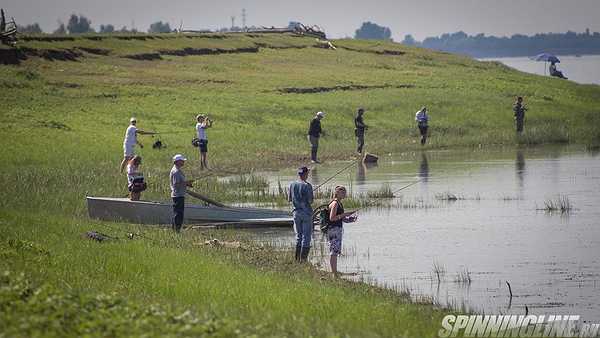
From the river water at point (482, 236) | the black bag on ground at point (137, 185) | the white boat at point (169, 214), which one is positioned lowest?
the river water at point (482, 236)

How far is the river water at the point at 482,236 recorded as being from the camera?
66.8 feet

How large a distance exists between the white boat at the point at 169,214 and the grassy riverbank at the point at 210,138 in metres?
1.13

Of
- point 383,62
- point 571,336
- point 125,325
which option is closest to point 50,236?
point 125,325

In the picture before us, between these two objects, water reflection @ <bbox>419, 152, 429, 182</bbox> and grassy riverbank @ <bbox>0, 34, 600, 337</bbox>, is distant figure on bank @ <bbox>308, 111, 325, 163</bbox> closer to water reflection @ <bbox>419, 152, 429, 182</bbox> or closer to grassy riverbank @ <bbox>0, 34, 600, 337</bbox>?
grassy riverbank @ <bbox>0, 34, 600, 337</bbox>

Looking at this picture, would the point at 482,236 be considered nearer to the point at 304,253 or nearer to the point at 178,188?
the point at 304,253

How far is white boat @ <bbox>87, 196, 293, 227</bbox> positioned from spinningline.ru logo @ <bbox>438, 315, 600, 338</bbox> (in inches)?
418

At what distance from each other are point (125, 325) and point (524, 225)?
1697cm

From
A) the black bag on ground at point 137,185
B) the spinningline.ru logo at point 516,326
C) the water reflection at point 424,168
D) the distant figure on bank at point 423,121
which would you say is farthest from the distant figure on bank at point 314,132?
the spinningline.ru logo at point 516,326

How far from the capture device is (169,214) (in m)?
27.1

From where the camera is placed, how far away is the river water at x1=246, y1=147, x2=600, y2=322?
20.4 m

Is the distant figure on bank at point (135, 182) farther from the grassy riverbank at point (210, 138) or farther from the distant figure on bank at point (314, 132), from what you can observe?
the distant figure on bank at point (314, 132)

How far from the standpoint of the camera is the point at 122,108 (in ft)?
183

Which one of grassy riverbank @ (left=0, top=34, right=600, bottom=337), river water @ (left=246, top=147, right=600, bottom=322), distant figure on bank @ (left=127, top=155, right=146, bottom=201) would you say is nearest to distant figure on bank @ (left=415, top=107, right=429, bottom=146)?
grassy riverbank @ (left=0, top=34, right=600, bottom=337)

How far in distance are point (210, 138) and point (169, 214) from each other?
22.4 meters
